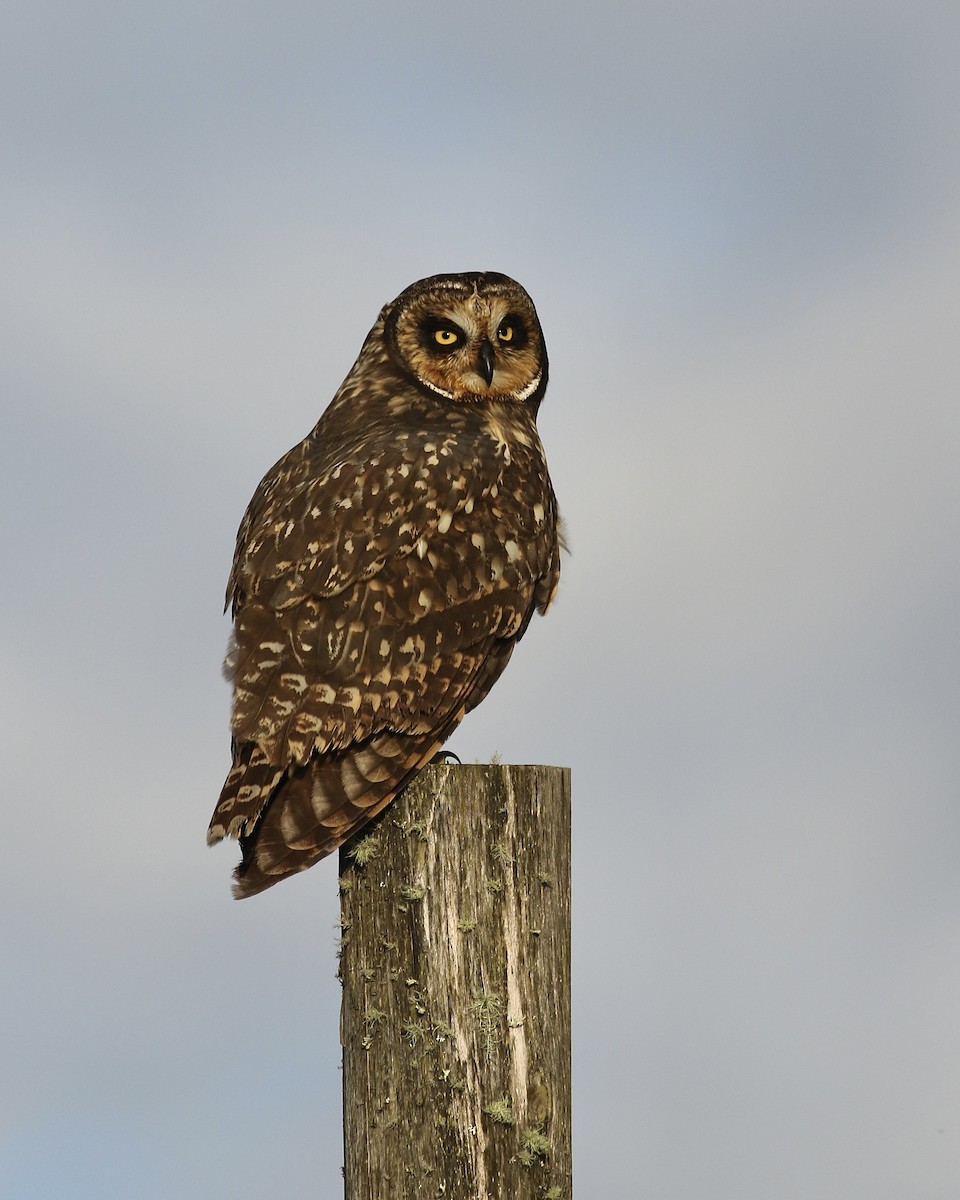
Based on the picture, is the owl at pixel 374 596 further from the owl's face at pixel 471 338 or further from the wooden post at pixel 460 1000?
the wooden post at pixel 460 1000

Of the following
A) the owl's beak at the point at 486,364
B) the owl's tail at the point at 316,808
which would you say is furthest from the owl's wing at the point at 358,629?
the owl's beak at the point at 486,364

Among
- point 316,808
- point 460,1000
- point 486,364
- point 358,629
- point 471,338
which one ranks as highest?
point 471,338

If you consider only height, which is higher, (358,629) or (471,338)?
(471,338)

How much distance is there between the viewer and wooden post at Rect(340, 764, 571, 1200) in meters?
4.63

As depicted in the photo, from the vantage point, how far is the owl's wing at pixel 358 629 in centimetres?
511

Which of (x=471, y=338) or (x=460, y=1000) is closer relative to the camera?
(x=460, y=1000)

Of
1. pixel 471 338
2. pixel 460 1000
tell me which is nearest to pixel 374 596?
pixel 460 1000

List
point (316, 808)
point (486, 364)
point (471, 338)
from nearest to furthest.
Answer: point (316, 808)
point (486, 364)
point (471, 338)

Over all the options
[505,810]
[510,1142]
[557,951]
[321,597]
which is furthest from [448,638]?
[510,1142]

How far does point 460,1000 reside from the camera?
468cm

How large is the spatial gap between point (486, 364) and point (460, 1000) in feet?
10.4

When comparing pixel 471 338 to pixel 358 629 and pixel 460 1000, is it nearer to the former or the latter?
pixel 358 629

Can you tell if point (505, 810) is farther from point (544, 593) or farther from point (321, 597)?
point (544, 593)

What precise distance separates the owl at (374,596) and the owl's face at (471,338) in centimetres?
2
